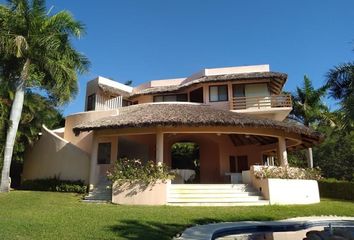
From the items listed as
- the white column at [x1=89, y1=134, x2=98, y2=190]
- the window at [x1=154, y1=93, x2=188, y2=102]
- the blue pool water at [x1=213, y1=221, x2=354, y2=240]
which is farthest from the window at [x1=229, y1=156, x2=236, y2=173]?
the blue pool water at [x1=213, y1=221, x2=354, y2=240]

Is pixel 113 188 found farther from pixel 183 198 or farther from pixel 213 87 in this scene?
pixel 213 87

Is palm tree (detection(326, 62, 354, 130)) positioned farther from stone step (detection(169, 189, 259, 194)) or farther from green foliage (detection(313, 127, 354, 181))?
green foliage (detection(313, 127, 354, 181))

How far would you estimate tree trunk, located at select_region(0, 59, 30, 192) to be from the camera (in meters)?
18.9

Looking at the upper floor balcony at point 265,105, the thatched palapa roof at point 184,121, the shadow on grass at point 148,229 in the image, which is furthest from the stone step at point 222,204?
the upper floor balcony at point 265,105

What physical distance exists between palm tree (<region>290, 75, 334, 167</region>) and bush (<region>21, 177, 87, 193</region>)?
23.7 m

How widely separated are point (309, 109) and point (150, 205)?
2431cm

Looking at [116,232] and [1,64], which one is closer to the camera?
[116,232]

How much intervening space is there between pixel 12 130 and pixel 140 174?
8.19 meters

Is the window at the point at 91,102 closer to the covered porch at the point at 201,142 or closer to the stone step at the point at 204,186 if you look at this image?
the covered porch at the point at 201,142

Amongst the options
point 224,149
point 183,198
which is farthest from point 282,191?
point 224,149

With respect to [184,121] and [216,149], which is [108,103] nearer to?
[216,149]

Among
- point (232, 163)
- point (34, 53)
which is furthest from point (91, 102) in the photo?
point (232, 163)

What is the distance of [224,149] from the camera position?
977 inches

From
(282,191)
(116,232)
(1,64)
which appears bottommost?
(116,232)
